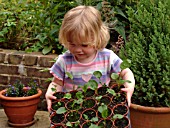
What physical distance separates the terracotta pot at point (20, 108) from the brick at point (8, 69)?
0.42 meters

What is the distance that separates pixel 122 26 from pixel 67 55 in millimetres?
2074

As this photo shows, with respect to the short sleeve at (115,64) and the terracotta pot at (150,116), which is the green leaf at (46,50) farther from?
the short sleeve at (115,64)

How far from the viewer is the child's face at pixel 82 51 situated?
2271mm

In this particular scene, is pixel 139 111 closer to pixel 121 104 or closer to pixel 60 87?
pixel 60 87

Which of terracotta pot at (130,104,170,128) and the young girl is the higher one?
the young girl

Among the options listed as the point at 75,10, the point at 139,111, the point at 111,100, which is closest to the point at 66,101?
the point at 111,100

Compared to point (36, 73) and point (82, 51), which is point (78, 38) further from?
point (36, 73)

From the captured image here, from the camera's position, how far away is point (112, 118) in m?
2.02

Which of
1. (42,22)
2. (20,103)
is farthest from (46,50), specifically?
(20,103)

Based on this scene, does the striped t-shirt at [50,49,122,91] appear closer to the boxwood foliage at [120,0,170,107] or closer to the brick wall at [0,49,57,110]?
the boxwood foliage at [120,0,170,107]

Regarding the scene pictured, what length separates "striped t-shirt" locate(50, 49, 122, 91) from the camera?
8.04 feet

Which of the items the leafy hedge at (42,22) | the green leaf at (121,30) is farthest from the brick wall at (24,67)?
the green leaf at (121,30)

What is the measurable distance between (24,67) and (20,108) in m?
0.58

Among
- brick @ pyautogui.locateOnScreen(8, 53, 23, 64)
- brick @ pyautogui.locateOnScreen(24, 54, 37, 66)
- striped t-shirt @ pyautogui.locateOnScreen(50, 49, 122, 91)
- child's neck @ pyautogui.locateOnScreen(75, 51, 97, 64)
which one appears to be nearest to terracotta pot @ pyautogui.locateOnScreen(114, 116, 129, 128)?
striped t-shirt @ pyautogui.locateOnScreen(50, 49, 122, 91)
